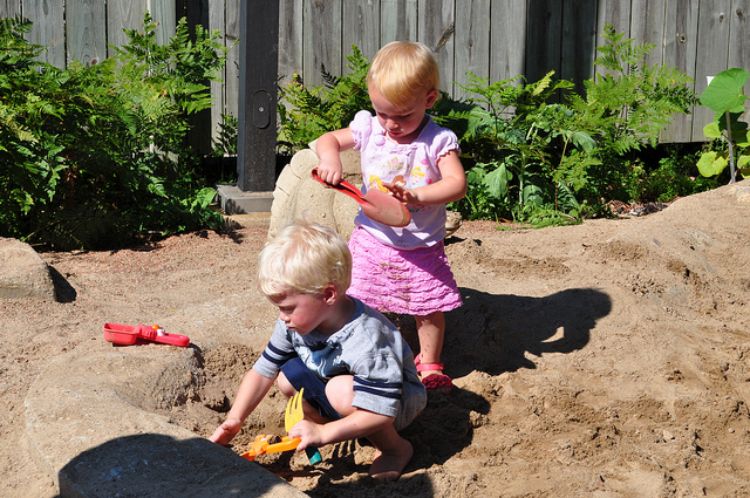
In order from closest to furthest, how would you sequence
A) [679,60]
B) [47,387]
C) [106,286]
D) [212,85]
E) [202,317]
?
[47,387] → [202,317] → [106,286] → [212,85] → [679,60]

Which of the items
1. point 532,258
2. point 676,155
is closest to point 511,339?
point 532,258

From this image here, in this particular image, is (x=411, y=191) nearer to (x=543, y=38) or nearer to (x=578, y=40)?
(x=543, y=38)

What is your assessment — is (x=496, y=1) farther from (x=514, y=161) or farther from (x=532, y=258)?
(x=532, y=258)

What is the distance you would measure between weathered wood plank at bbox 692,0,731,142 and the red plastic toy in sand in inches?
242

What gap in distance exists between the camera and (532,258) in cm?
470

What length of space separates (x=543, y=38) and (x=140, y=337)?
5071 millimetres

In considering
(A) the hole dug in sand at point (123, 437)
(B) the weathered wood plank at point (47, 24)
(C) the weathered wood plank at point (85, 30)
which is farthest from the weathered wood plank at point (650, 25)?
(A) the hole dug in sand at point (123, 437)

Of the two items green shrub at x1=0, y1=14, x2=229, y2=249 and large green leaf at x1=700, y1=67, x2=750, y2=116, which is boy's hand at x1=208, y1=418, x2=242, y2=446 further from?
large green leaf at x1=700, y1=67, x2=750, y2=116

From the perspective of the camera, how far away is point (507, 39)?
7055 millimetres

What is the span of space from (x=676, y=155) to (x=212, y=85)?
4.04m

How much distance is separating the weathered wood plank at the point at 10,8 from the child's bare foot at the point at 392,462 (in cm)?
471

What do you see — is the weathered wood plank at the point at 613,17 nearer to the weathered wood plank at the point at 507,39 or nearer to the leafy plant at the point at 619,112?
the leafy plant at the point at 619,112

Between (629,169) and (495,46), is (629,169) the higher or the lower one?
the lower one

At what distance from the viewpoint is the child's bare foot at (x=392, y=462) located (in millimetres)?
2719
